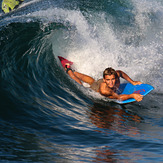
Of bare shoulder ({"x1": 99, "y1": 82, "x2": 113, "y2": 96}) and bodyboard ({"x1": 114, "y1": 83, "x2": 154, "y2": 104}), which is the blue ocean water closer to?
bodyboard ({"x1": 114, "y1": 83, "x2": 154, "y2": 104})

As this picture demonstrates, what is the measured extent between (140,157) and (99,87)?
9.49 feet

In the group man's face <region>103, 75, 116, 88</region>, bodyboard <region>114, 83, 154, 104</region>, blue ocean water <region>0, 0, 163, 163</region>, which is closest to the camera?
blue ocean water <region>0, 0, 163, 163</region>

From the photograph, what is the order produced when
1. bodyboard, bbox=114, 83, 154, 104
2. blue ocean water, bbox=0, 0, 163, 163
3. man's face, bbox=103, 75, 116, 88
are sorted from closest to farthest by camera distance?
blue ocean water, bbox=0, 0, 163, 163, man's face, bbox=103, 75, 116, 88, bodyboard, bbox=114, 83, 154, 104

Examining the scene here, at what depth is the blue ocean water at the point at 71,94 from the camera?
379cm

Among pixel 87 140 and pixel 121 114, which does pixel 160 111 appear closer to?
pixel 121 114

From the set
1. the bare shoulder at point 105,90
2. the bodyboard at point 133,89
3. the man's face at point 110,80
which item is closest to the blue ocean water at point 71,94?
the bodyboard at point 133,89

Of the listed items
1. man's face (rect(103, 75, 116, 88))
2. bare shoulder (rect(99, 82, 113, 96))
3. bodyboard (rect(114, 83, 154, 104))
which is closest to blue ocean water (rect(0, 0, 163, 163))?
bodyboard (rect(114, 83, 154, 104))

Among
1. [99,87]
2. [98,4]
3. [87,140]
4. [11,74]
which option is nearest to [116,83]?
[99,87]

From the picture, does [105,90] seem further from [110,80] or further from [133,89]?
[133,89]

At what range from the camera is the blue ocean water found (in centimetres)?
379

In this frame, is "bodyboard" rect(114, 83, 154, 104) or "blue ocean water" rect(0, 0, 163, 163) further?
"bodyboard" rect(114, 83, 154, 104)

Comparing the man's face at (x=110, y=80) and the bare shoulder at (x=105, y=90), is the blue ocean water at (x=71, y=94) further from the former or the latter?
the man's face at (x=110, y=80)

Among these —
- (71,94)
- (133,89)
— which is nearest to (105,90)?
(133,89)

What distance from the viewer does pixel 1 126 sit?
443 centimetres
